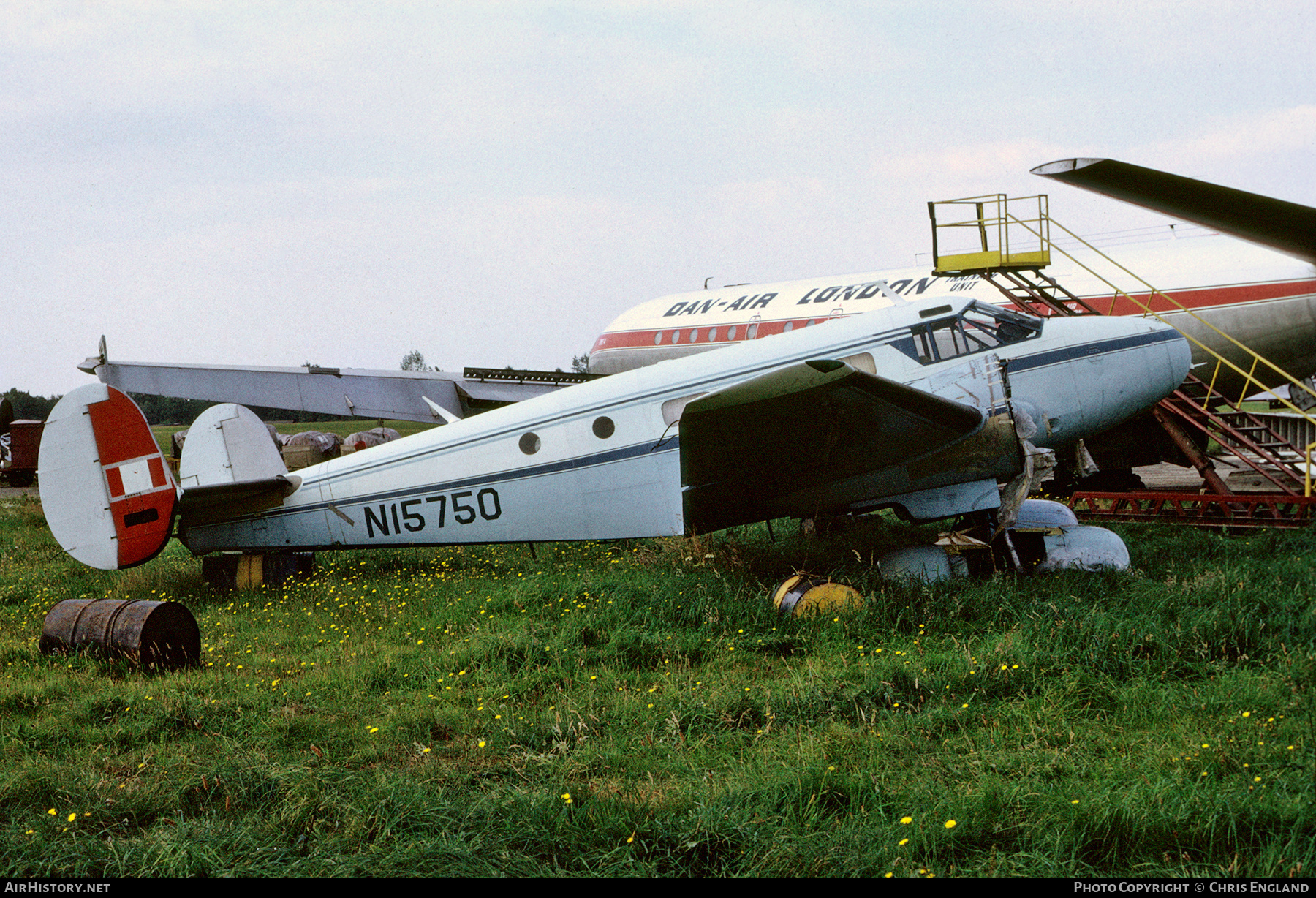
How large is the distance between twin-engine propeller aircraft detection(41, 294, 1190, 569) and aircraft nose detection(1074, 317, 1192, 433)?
17mm

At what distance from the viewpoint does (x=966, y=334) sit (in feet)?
26.9

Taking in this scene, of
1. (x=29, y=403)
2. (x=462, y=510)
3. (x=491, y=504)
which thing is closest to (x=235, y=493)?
(x=462, y=510)

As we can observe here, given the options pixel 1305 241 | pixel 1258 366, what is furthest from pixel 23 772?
pixel 1258 366

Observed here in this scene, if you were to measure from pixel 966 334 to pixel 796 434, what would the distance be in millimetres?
2274

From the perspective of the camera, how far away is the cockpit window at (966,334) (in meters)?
8.12

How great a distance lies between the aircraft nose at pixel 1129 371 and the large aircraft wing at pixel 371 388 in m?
16.6

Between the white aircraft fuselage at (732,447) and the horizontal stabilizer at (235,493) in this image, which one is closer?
the white aircraft fuselage at (732,447)

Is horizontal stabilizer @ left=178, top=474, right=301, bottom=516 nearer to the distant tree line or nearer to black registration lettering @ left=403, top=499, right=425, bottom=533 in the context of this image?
black registration lettering @ left=403, top=499, right=425, bottom=533

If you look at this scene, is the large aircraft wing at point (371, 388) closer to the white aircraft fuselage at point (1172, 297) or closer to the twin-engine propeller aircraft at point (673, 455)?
the white aircraft fuselage at point (1172, 297)

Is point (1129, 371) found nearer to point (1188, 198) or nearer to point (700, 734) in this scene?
point (1188, 198)

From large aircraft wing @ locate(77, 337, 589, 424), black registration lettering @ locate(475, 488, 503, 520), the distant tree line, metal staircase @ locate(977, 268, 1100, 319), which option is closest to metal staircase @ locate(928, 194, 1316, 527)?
metal staircase @ locate(977, 268, 1100, 319)

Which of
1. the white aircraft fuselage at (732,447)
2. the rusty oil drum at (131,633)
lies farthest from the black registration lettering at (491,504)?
the rusty oil drum at (131,633)

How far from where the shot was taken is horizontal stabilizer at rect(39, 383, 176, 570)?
8242 millimetres

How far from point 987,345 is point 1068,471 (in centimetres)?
458
